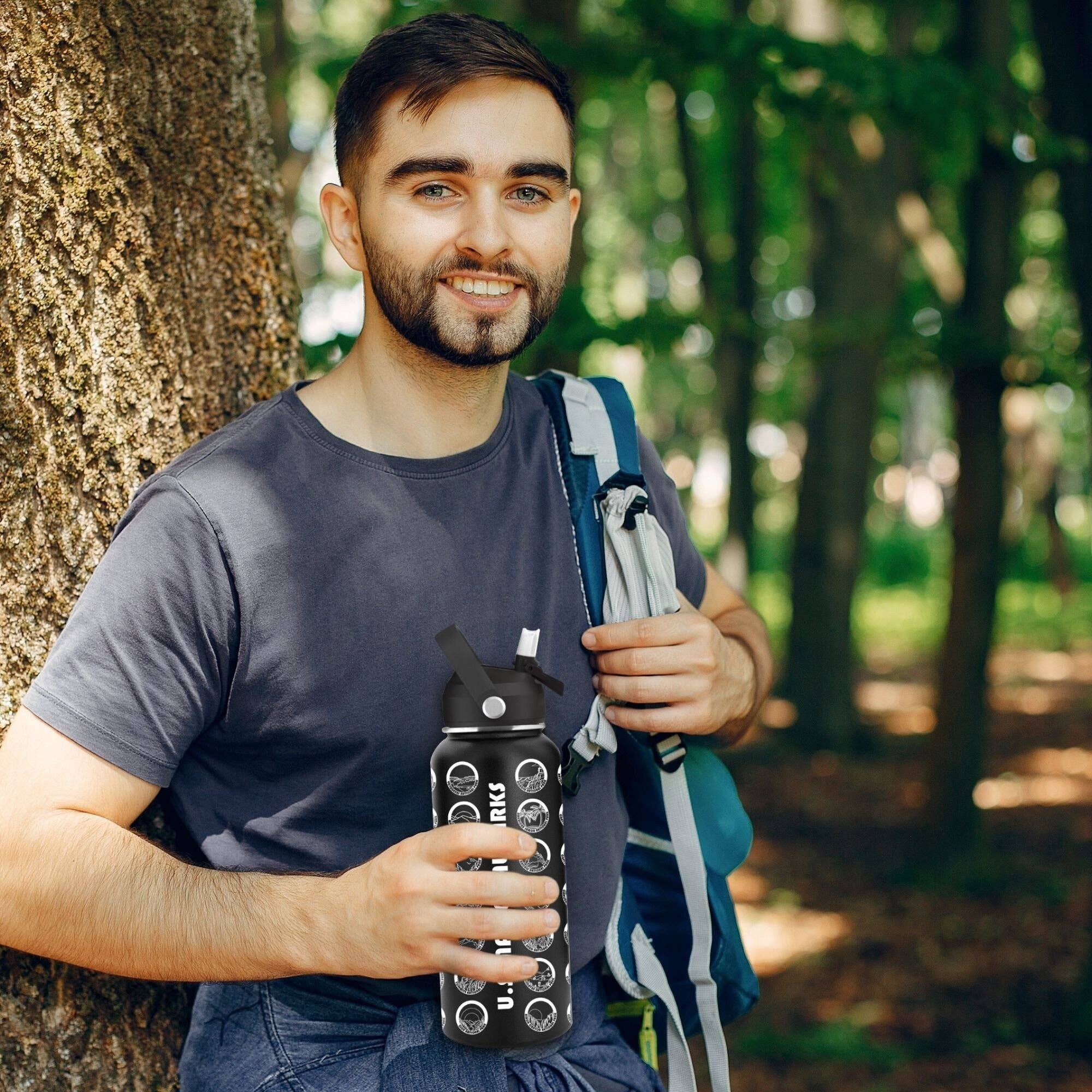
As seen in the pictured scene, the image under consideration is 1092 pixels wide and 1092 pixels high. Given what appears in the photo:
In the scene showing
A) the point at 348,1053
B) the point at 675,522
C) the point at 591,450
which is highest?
the point at 591,450

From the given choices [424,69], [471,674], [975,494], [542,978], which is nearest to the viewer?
[471,674]

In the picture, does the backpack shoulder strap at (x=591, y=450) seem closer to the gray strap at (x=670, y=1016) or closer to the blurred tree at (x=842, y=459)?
the gray strap at (x=670, y=1016)

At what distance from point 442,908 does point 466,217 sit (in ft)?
3.72

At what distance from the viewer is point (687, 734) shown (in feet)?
7.61

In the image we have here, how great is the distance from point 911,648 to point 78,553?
1818 centimetres

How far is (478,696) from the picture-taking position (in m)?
1.66

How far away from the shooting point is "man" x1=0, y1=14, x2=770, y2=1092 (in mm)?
1697

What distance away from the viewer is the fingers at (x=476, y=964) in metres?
1.61

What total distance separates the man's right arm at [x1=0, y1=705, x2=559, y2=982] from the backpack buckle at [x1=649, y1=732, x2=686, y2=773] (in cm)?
56

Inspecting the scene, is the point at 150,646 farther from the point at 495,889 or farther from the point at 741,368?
the point at 741,368

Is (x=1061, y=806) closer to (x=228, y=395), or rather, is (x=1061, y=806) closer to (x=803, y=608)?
(x=803, y=608)

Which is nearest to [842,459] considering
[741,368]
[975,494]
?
[741,368]

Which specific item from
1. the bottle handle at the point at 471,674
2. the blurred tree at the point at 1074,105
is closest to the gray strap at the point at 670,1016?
the bottle handle at the point at 471,674

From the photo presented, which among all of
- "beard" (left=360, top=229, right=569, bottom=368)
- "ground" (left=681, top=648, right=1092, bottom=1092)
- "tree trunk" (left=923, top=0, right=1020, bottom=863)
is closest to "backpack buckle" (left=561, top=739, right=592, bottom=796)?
"beard" (left=360, top=229, right=569, bottom=368)
